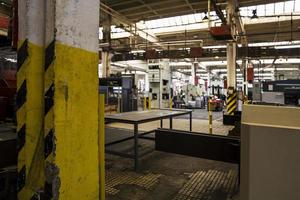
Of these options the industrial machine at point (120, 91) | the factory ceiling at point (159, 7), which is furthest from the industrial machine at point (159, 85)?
the factory ceiling at point (159, 7)

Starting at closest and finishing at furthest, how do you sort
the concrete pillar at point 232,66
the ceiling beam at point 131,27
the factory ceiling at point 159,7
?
the factory ceiling at point 159,7, the ceiling beam at point 131,27, the concrete pillar at point 232,66

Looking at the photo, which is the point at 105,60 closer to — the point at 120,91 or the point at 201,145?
the point at 120,91

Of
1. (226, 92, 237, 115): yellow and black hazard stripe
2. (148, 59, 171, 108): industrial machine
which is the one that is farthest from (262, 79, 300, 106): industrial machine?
(148, 59, 171, 108): industrial machine

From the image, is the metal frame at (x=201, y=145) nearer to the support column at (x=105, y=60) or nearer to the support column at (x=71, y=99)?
the support column at (x=71, y=99)

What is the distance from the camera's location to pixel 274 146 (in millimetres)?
1289

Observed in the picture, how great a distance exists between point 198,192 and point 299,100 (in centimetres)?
200

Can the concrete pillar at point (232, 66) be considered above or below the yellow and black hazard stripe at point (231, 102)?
above

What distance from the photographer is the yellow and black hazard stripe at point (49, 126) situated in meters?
1.46

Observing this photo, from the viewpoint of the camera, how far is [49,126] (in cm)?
148

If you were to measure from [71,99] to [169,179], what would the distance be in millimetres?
2417

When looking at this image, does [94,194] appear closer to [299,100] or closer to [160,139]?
[160,139]

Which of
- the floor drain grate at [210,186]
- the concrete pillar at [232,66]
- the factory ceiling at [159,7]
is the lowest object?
the floor drain grate at [210,186]

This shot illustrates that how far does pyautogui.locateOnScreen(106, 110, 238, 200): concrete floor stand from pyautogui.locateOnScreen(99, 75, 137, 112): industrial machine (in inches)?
200

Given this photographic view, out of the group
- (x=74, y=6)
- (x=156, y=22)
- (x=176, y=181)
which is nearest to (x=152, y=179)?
(x=176, y=181)
